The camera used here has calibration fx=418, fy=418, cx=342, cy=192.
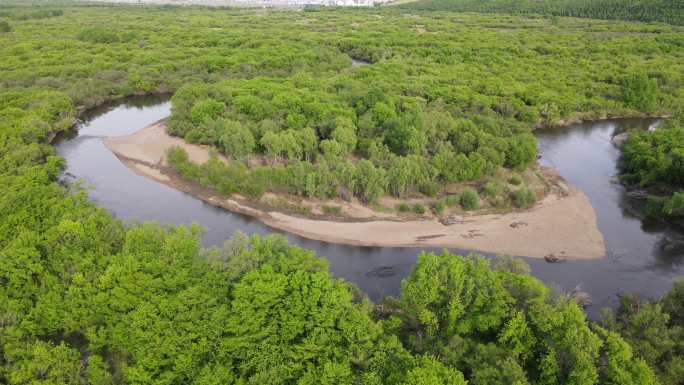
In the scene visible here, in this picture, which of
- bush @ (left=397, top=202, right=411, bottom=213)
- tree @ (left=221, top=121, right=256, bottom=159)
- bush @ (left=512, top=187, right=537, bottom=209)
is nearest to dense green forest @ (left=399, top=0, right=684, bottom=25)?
bush @ (left=512, top=187, right=537, bottom=209)

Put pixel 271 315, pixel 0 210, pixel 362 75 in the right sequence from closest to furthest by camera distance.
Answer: pixel 271 315 < pixel 0 210 < pixel 362 75

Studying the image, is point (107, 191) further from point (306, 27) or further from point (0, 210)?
point (306, 27)

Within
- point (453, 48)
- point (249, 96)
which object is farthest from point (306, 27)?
point (249, 96)

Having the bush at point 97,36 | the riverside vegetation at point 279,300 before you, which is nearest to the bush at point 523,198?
the riverside vegetation at point 279,300

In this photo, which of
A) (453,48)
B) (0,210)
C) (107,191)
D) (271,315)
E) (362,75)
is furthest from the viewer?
(453,48)

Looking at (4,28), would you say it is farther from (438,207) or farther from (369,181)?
(438,207)

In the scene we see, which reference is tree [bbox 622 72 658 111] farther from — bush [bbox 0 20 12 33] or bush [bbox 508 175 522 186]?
bush [bbox 0 20 12 33]
